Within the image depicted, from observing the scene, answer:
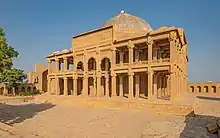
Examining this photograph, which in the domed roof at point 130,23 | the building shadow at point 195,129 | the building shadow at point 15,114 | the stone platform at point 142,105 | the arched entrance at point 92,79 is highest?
the domed roof at point 130,23

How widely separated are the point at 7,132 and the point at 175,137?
9371 mm

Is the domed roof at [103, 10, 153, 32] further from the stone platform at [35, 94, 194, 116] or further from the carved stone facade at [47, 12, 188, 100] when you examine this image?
the stone platform at [35, 94, 194, 116]

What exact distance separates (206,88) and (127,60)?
26.4 meters

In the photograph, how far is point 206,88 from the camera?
46812 millimetres

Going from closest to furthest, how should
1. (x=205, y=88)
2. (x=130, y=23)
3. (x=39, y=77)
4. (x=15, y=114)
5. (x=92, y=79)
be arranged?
1. (x=15, y=114)
2. (x=130, y=23)
3. (x=92, y=79)
4. (x=39, y=77)
5. (x=205, y=88)

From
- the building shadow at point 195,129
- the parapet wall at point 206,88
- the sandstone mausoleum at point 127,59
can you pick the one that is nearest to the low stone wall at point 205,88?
the parapet wall at point 206,88

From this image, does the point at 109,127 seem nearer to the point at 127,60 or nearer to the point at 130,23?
the point at 127,60

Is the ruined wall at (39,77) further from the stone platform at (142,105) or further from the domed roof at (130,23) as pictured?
the domed roof at (130,23)

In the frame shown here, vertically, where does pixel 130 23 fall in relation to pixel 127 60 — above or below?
above

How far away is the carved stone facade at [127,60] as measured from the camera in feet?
72.0

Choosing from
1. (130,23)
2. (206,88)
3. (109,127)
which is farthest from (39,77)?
(206,88)

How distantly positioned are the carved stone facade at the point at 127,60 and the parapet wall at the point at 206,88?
60.8 feet

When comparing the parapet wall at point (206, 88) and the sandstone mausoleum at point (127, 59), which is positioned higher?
the sandstone mausoleum at point (127, 59)

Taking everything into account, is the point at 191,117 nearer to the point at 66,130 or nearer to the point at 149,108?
the point at 149,108
